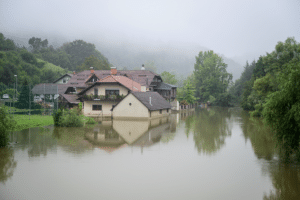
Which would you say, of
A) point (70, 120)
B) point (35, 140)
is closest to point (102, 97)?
point (70, 120)

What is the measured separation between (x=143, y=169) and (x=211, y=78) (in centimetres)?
7075

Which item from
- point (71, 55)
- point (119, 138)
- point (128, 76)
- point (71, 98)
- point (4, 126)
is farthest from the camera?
point (71, 55)

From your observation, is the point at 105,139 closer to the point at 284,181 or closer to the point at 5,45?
the point at 284,181

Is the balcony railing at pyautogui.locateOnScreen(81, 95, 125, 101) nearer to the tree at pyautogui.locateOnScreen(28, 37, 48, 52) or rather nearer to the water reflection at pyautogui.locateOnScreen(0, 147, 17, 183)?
the water reflection at pyautogui.locateOnScreen(0, 147, 17, 183)

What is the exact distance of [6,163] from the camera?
14.8 m

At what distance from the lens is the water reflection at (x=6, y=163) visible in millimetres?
12806

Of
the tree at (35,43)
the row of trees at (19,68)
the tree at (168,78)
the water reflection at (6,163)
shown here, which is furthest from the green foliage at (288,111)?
the tree at (35,43)

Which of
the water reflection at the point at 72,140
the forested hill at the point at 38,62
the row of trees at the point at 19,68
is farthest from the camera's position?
the forested hill at the point at 38,62

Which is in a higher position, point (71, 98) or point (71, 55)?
point (71, 55)

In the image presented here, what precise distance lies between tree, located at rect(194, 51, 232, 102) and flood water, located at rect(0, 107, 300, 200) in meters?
60.2

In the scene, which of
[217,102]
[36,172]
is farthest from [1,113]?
[217,102]

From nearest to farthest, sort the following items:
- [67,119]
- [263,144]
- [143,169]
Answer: [143,169]
[263,144]
[67,119]

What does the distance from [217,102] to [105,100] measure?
4599 cm

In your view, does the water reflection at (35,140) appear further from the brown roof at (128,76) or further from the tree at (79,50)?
the tree at (79,50)
